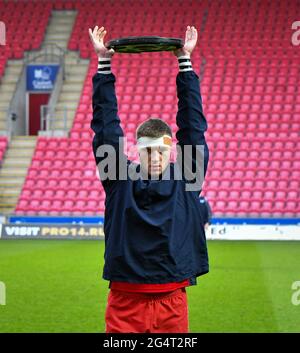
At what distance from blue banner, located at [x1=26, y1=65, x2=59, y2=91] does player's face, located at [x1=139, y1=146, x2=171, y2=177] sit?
77.1ft

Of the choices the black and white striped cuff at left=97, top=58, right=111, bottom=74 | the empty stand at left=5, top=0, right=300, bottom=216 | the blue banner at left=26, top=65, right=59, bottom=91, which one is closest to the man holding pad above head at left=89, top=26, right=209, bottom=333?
the black and white striped cuff at left=97, top=58, right=111, bottom=74

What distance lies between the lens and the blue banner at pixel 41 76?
27.3 m

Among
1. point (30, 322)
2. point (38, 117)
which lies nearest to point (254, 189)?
point (38, 117)

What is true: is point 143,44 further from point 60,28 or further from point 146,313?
point 60,28

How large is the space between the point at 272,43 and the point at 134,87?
201 inches

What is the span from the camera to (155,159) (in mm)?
4230

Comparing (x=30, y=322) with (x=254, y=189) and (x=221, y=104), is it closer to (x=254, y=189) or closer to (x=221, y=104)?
(x=254, y=189)

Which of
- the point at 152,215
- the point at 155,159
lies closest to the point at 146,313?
the point at 152,215

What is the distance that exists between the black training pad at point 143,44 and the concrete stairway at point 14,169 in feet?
62.2

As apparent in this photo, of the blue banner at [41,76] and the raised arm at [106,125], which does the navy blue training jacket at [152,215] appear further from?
the blue banner at [41,76]

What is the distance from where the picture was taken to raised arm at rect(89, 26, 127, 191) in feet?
14.1

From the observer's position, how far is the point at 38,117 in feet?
91.2

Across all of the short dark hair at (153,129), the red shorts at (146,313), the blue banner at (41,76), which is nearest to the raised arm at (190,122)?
the short dark hair at (153,129)

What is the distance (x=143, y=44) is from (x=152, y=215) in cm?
97
